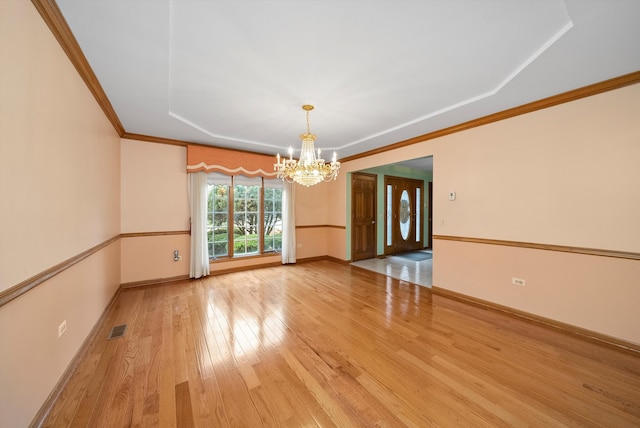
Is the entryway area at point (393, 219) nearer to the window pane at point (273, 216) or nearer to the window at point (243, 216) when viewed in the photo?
the window pane at point (273, 216)

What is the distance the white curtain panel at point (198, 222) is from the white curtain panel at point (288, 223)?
173cm

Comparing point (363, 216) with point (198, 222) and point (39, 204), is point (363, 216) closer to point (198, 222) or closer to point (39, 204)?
point (198, 222)

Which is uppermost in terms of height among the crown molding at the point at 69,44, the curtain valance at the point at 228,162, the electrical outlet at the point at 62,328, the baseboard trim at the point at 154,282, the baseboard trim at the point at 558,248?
the crown molding at the point at 69,44

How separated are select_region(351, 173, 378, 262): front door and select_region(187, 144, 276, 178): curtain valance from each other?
2224mm

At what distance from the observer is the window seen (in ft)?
15.9

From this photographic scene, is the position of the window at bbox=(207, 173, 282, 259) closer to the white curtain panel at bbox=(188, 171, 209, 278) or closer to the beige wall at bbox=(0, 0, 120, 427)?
the white curtain panel at bbox=(188, 171, 209, 278)

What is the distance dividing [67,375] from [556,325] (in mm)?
4863

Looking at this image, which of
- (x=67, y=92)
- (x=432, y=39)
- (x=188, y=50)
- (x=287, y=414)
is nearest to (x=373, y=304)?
(x=287, y=414)

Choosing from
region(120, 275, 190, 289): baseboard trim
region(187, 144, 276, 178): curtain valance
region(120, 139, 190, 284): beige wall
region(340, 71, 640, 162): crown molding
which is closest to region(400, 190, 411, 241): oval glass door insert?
region(340, 71, 640, 162): crown molding

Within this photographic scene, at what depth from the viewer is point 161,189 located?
13.8 ft

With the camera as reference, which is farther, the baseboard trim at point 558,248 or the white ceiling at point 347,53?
the baseboard trim at point 558,248

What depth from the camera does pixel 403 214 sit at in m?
7.08

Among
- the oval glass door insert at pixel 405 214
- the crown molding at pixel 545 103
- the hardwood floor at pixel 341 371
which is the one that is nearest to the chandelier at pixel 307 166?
the hardwood floor at pixel 341 371

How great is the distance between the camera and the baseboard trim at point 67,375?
144 cm
